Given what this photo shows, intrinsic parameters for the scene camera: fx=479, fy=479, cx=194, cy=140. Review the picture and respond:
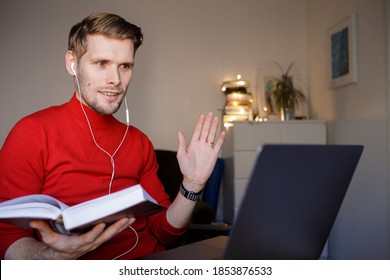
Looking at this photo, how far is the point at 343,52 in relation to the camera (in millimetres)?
4043

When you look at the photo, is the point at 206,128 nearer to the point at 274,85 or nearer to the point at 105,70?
the point at 105,70

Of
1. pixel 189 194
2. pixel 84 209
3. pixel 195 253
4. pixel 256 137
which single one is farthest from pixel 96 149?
pixel 256 137

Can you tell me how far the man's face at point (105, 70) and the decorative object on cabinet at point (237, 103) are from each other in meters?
3.06

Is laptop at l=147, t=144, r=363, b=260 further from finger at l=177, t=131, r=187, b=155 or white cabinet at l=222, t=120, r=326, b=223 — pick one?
white cabinet at l=222, t=120, r=326, b=223

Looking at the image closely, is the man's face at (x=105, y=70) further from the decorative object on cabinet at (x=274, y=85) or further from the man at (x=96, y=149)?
the decorative object on cabinet at (x=274, y=85)

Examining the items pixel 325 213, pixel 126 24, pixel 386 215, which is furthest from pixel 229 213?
pixel 325 213

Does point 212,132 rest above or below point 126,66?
below

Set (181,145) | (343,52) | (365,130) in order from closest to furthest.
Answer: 1. (181,145)
2. (365,130)
3. (343,52)

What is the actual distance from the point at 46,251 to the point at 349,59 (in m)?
3.29

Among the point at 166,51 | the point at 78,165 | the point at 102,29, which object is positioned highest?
the point at 166,51

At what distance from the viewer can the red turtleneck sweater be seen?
146 centimetres

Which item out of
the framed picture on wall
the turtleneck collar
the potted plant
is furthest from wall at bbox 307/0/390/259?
the turtleneck collar

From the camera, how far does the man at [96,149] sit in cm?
150

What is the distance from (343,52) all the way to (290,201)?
11.1 ft
